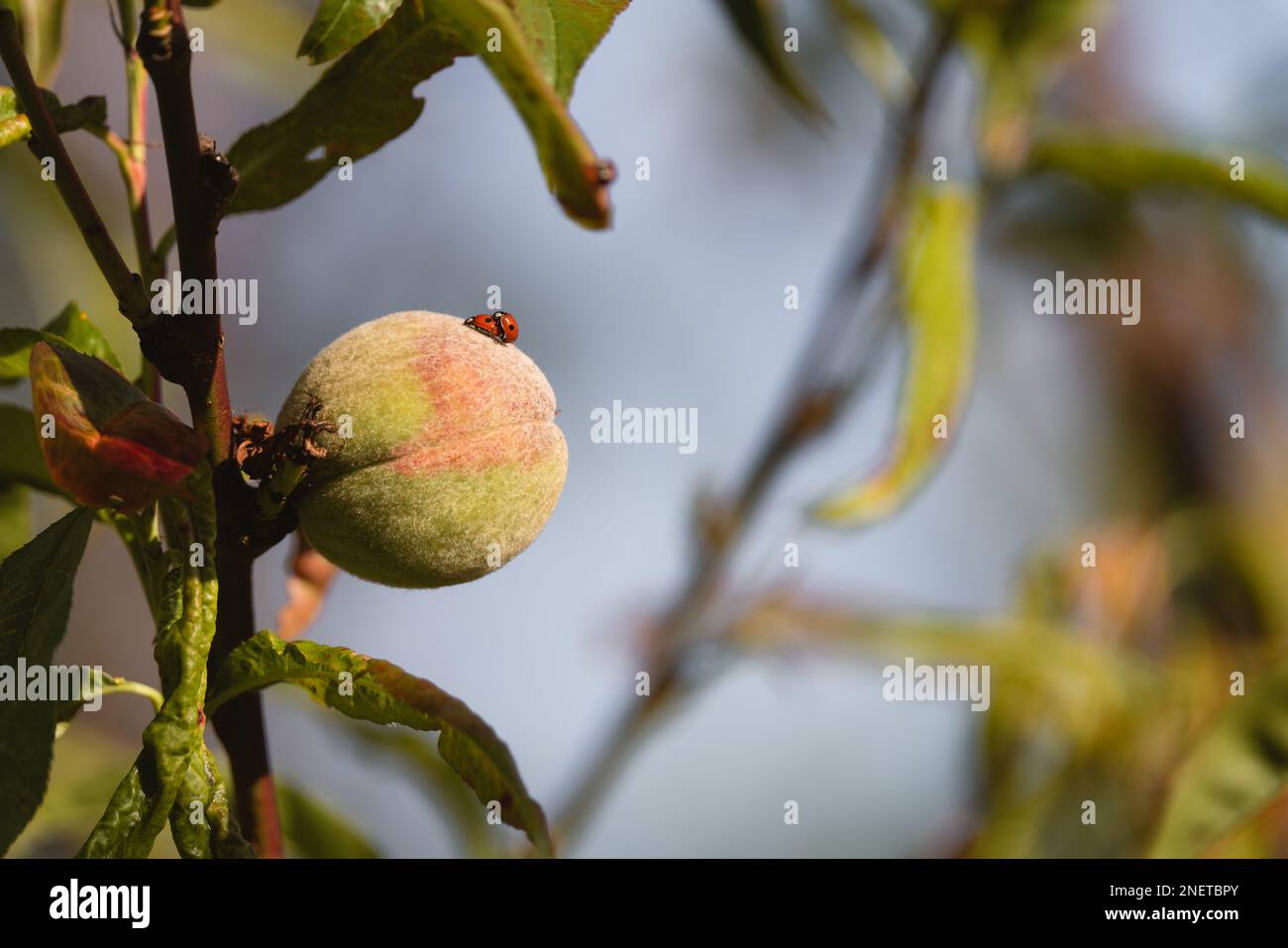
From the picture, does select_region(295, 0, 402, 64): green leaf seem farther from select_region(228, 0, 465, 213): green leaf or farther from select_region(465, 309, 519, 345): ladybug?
select_region(465, 309, 519, 345): ladybug

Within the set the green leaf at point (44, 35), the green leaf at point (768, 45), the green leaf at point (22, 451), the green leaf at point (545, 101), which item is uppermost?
the green leaf at point (768, 45)

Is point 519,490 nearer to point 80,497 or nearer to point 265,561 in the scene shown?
point 80,497

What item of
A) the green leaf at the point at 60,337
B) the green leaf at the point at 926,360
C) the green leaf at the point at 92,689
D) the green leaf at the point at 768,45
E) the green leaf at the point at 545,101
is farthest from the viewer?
the green leaf at the point at 926,360

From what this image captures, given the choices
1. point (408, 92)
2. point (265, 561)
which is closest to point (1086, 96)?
point (265, 561)

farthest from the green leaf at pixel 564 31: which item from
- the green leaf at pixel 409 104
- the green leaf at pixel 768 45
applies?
the green leaf at pixel 768 45

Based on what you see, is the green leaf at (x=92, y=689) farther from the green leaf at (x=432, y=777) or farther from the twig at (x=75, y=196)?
the green leaf at (x=432, y=777)

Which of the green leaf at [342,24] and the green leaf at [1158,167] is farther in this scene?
the green leaf at [1158,167]

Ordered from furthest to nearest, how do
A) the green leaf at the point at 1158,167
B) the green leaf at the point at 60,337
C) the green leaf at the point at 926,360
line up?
1. the green leaf at the point at 926,360
2. the green leaf at the point at 1158,167
3. the green leaf at the point at 60,337
